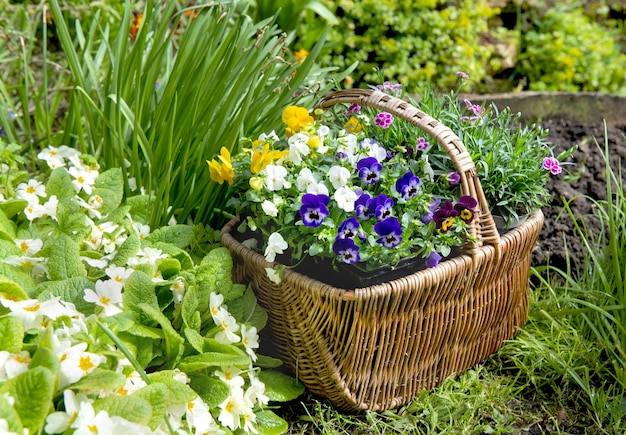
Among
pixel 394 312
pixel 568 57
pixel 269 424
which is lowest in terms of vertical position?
pixel 269 424

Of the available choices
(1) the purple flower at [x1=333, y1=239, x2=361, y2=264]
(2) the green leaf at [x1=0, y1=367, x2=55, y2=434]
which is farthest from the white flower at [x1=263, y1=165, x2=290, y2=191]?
(2) the green leaf at [x1=0, y1=367, x2=55, y2=434]

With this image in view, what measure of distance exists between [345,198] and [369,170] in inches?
5.2

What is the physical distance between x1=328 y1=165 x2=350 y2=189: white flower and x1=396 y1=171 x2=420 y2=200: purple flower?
0.13m

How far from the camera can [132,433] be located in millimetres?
1246

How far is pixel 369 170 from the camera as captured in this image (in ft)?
5.66

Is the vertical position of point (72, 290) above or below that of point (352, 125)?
below

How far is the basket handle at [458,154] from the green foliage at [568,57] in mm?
2334

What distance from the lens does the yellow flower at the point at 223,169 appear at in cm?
177

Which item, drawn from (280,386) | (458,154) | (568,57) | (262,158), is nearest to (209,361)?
(280,386)

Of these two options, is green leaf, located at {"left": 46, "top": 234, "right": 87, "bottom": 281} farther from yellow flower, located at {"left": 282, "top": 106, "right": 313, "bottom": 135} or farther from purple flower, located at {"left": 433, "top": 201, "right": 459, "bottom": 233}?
purple flower, located at {"left": 433, "top": 201, "right": 459, "bottom": 233}

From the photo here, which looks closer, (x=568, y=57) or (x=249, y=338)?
(x=249, y=338)

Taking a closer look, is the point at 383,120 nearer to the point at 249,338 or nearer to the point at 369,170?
the point at 369,170

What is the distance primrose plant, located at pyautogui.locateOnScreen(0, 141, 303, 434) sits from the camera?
1278 millimetres

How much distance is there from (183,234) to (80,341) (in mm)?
520
